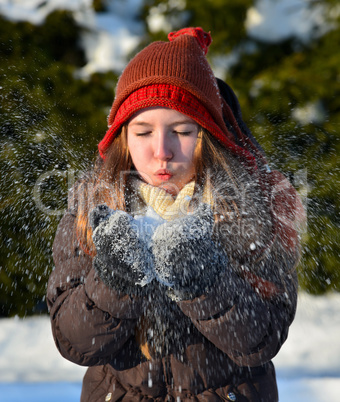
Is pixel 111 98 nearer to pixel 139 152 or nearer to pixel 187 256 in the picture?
pixel 139 152

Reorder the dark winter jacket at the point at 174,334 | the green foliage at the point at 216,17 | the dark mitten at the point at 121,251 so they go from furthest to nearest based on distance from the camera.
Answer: the green foliage at the point at 216,17, the dark winter jacket at the point at 174,334, the dark mitten at the point at 121,251

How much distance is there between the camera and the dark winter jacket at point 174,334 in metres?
→ 1.19

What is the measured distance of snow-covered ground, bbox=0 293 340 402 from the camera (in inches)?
101

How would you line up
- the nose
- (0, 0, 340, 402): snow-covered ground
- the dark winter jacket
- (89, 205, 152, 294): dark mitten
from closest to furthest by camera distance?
(89, 205, 152, 294): dark mitten < the dark winter jacket < the nose < (0, 0, 340, 402): snow-covered ground

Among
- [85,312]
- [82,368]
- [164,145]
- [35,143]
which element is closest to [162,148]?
[164,145]

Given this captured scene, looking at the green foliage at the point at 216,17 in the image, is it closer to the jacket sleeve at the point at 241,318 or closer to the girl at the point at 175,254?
the girl at the point at 175,254

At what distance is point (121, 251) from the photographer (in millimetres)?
1085

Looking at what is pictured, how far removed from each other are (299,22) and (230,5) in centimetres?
56

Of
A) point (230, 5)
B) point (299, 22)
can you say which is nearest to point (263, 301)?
point (230, 5)

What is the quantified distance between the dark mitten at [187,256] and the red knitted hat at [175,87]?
0.43 m

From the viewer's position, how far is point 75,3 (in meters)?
3.22

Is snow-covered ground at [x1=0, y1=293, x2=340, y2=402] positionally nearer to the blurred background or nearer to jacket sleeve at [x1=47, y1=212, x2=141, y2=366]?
the blurred background

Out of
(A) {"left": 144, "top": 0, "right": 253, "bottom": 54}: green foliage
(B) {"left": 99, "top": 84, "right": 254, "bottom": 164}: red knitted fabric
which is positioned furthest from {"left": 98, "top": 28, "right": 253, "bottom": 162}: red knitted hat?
(A) {"left": 144, "top": 0, "right": 253, "bottom": 54}: green foliage

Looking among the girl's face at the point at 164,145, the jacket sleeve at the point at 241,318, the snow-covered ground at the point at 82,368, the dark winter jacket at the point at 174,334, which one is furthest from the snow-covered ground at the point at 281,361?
the girl's face at the point at 164,145
